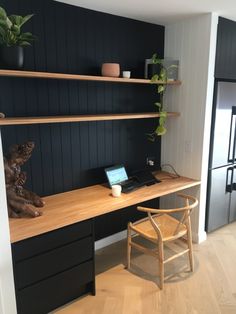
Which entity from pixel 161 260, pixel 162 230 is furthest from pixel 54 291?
pixel 162 230

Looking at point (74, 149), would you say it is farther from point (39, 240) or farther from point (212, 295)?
point (212, 295)

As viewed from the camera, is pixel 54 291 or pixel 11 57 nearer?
pixel 11 57

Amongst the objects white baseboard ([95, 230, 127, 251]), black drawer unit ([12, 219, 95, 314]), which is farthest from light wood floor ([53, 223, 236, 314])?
black drawer unit ([12, 219, 95, 314])

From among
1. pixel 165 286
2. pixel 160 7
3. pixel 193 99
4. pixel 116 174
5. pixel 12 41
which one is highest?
pixel 160 7

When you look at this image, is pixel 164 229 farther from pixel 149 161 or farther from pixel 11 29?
pixel 11 29

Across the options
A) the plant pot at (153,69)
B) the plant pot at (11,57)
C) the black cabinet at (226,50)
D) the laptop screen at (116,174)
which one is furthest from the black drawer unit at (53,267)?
the black cabinet at (226,50)

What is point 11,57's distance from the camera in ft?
6.29

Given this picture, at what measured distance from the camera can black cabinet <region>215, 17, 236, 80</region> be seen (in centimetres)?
282

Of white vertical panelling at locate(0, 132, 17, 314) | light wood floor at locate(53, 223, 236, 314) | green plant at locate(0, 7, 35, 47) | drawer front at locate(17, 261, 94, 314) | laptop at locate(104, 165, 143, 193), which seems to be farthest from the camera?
laptop at locate(104, 165, 143, 193)

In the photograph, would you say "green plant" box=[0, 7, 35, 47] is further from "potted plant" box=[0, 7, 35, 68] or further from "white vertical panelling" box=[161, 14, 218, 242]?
"white vertical panelling" box=[161, 14, 218, 242]

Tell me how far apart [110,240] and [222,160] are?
5.17 feet

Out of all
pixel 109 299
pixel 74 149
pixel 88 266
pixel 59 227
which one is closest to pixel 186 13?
pixel 74 149

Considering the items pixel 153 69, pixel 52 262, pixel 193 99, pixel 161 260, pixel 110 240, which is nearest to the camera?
pixel 52 262

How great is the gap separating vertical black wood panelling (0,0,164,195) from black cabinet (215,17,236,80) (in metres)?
0.65
